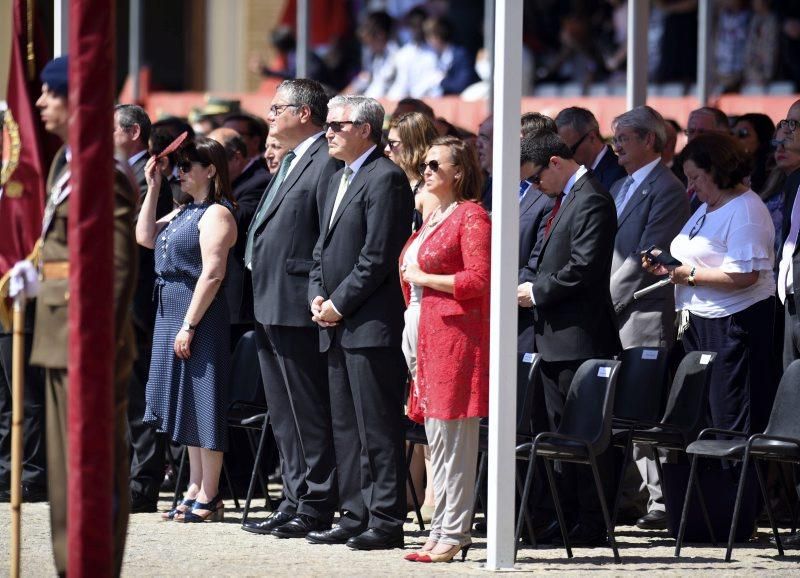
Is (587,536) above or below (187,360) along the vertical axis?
below

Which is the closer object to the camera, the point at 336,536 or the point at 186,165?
the point at 336,536

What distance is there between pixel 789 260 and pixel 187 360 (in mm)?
3055

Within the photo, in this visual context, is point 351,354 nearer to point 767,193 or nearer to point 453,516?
point 453,516

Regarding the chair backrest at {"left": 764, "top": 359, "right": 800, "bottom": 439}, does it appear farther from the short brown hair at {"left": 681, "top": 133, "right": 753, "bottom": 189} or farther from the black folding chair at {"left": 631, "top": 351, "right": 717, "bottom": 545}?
the short brown hair at {"left": 681, "top": 133, "right": 753, "bottom": 189}

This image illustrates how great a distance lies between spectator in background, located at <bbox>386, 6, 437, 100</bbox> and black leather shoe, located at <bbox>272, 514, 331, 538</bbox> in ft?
31.2

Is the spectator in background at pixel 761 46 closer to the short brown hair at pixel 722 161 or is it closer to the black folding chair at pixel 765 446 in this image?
the short brown hair at pixel 722 161

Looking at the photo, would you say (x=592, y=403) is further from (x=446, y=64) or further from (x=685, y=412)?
(x=446, y=64)

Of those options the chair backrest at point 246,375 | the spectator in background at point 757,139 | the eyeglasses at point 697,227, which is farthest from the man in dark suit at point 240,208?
the spectator in background at point 757,139

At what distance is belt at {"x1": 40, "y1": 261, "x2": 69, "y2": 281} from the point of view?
20.7 feet

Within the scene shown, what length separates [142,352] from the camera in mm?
9766

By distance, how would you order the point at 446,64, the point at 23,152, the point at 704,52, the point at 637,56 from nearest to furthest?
the point at 23,152
the point at 637,56
the point at 704,52
the point at 446,64

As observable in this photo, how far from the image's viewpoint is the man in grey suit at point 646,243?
30.0 ft

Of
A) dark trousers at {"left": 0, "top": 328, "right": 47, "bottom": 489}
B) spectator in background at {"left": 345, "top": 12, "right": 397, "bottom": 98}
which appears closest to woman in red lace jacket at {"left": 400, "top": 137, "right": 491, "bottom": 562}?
dark trousers at {"left": 0, "top": 328, "right": 47, "bottom": 489}

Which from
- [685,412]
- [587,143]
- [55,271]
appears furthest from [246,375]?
[55,271]
